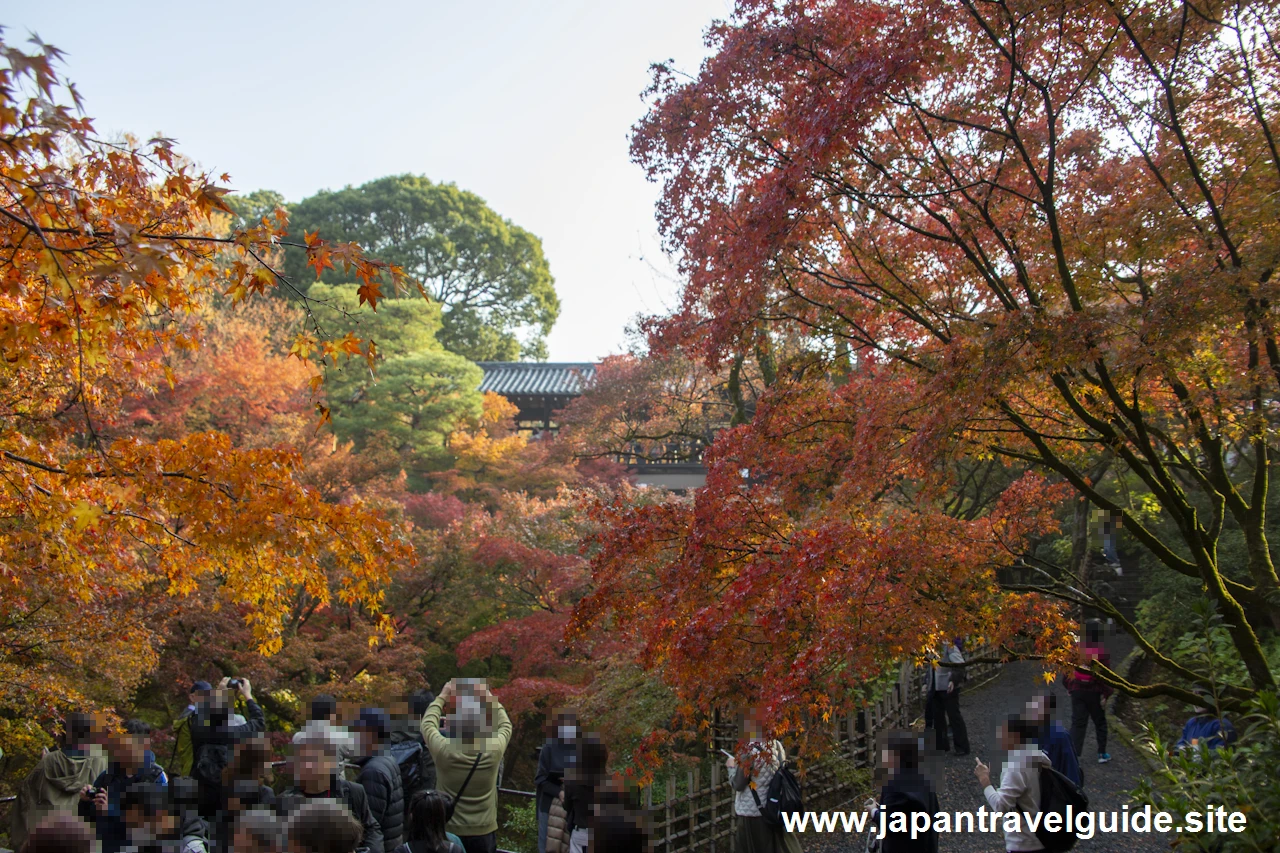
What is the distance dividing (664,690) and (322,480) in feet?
25.9

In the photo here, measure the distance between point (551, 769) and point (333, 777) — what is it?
1.61 metres

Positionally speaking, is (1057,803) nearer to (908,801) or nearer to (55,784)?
(908,801)

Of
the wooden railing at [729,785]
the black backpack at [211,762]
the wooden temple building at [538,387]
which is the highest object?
the wooden temple building at [538,387]

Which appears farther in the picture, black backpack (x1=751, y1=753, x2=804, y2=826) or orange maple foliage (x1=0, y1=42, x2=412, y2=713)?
black backpack (x1=751, y1=753, x2=804, y2=826)

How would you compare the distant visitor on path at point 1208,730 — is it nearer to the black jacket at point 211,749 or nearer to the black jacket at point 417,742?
the black jacket at point 417,742

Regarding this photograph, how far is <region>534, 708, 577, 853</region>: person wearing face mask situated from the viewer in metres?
4.80

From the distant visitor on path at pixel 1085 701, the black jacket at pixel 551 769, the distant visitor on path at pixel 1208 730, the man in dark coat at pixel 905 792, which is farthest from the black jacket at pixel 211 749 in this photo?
the distant visitor on path at pixel 1085 701

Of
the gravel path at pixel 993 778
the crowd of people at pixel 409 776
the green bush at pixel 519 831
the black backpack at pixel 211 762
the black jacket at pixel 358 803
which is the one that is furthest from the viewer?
the green bush at pixel 519 831

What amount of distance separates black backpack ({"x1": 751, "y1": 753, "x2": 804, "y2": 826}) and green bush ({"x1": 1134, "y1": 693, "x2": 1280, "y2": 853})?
1806 mm

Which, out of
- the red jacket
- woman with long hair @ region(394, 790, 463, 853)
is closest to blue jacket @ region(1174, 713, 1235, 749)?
the red jacket

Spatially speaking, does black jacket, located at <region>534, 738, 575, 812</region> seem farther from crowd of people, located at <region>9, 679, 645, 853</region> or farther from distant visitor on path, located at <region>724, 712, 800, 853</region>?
distant visitor on path, located at <region>724, 712, 800, 853</region>

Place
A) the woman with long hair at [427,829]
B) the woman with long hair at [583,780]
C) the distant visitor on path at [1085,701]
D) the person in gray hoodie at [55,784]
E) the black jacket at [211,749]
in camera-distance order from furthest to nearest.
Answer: the distant visitor on path at [1085,701] → the black jacket at [211,749] → the person in gray hoodie at [55,784] → the woman with long hair at [583,780] → the woman with long hair at [427,829]

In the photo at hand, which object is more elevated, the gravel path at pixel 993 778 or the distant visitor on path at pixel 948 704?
the distant visitor on path at pixel 948 704

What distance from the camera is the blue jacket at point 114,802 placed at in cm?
459
